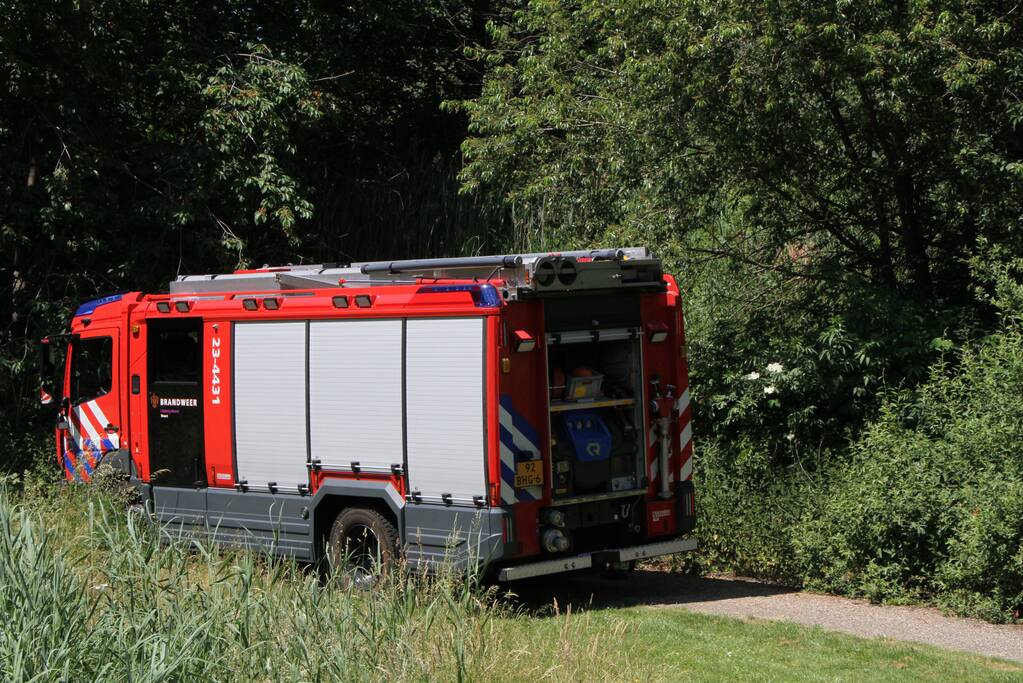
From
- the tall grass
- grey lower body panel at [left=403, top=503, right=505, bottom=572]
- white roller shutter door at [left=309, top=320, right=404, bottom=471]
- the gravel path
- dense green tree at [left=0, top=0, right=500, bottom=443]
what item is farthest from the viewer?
dense green tree at [left=0, top=0, right=500, bottom=443]

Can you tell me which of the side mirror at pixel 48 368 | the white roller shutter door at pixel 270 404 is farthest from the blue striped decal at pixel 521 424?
the side mirror at pixel 48 368

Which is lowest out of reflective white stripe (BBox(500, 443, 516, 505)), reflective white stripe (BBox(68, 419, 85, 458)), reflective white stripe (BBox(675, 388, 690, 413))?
reflective white stripe (BBox(500, 443, 516, 505))

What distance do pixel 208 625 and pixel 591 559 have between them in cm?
435

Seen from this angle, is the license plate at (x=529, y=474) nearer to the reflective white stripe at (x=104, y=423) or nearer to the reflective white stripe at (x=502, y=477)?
the reflective white stripe at (x=502, y=477)

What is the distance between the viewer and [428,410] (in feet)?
31.3

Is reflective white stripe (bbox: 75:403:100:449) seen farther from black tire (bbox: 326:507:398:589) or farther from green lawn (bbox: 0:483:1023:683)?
green lawn (bbox: 0:483:1023:683)

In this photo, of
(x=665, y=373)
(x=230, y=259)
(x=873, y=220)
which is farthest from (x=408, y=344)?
(x=230, y=259)

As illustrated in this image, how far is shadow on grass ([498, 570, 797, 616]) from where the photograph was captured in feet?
33.8

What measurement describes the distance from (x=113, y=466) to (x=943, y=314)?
8.28 meters

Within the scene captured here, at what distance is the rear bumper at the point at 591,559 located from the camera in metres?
9.34

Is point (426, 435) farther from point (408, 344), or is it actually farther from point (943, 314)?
point (943, 314)

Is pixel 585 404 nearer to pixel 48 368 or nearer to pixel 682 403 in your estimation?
pixel 682 403

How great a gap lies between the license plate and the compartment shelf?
1.54 ft

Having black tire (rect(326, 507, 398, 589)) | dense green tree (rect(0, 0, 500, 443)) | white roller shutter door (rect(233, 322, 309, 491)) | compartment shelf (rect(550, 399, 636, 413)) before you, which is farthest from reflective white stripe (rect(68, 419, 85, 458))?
compartment shelf (rect(550, 399, 636, 413))
